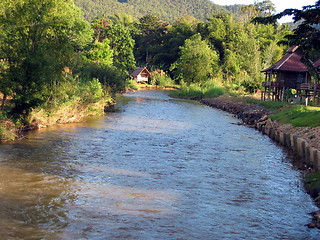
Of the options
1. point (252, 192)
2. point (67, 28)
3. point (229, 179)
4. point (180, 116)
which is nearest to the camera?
point (252, 192)

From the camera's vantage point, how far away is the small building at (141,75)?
324 ft

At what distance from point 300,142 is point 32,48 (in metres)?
15.9

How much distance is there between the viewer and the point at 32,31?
26484mm

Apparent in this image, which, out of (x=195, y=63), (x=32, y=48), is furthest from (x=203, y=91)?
(x=32, y=48)

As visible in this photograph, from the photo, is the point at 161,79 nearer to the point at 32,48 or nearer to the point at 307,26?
the point at 32,48

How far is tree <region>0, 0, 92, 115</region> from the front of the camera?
2391 centimetres

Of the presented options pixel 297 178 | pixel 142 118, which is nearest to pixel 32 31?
pixel 142 118

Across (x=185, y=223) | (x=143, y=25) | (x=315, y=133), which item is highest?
(x=143, y=25)

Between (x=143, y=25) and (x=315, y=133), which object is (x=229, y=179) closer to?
(x=315, y=133)

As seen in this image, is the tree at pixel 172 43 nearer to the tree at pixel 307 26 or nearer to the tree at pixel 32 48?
the tree at pixel 32 48

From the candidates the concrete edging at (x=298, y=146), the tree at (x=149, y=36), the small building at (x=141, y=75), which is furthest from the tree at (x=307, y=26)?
the tree at (x=149, y=36)

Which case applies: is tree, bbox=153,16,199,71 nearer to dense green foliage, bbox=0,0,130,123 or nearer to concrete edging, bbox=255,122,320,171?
dense green foliage, bbox=0,0,130,123

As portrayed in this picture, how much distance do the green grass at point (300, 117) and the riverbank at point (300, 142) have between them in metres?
0.42

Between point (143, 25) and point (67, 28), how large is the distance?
8514 centimetres
